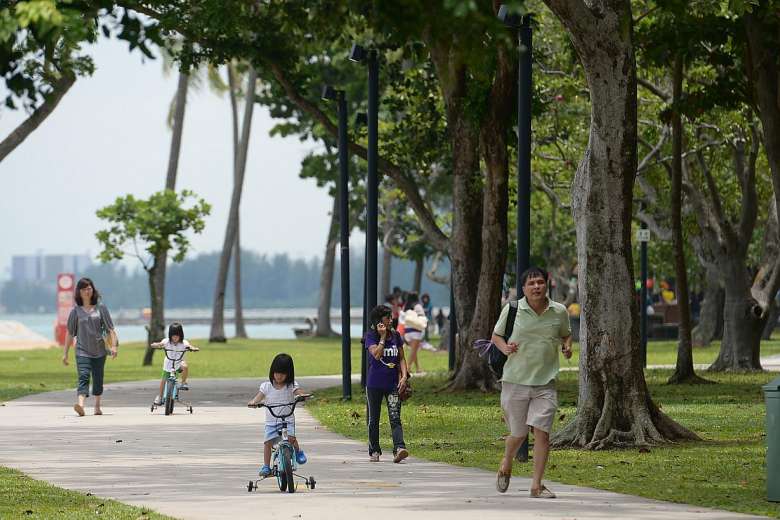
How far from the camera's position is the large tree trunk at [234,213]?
6669 centimetres

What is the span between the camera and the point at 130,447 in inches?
640

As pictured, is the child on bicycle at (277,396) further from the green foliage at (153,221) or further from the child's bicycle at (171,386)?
the green foliage at (153,221)

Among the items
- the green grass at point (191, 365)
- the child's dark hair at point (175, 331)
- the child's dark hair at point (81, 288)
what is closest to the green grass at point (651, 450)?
the child's dark hair at point (175, 331)

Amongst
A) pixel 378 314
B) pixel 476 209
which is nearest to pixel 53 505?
pixel 378 314

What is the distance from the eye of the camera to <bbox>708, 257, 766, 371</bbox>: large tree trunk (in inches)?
1233

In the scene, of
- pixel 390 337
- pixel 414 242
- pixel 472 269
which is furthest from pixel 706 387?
pixel 414 242

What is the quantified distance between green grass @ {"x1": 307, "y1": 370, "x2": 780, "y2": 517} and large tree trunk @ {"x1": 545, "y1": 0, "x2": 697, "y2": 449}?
572 mm

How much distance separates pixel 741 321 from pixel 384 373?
18006 millimetres

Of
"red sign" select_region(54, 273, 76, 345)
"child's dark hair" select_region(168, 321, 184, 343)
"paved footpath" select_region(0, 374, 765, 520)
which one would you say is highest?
"red sign" select_region(54, 273, 76, 345)

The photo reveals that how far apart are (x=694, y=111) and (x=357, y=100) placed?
36.7 m

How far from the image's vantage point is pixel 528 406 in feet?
39.4

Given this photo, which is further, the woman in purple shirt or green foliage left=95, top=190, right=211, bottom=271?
green foliage left=95, top=190, right=211, bottom=271

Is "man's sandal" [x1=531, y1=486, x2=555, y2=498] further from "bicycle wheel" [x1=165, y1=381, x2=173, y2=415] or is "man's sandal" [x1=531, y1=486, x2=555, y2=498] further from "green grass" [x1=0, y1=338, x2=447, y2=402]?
"green grass" [x1=0, y1=338, x2=447, y2=402]

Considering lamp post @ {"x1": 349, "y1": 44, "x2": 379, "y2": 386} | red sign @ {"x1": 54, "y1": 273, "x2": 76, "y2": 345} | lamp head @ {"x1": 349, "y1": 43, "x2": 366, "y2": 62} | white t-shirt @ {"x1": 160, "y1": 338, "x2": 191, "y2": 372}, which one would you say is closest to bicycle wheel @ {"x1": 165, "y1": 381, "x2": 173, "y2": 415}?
white t-shirt @ {"x1": 160, "y1": 338, "x2": 191, "y2": 372}
